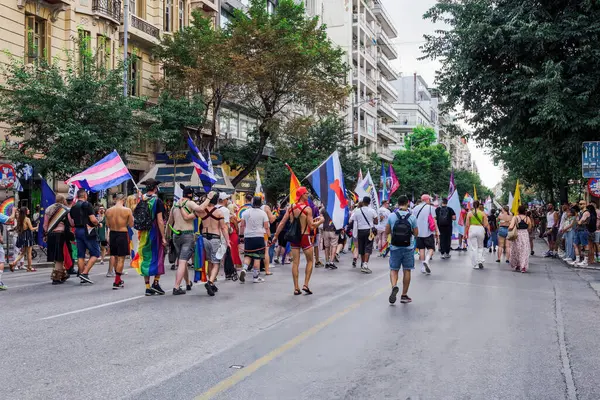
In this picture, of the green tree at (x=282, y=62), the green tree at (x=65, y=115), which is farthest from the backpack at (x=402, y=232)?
the green tree at (x=282, y=62)

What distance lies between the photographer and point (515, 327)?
8047 mm

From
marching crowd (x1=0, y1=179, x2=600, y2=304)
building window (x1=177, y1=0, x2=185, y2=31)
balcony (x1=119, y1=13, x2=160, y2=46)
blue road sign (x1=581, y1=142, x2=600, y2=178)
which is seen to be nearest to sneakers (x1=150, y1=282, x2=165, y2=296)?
marching crowd (x1=0, y1=179, x2=600, y2=304)

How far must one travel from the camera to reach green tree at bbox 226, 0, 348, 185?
27.9 meters

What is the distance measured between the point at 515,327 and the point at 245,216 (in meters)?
6.39

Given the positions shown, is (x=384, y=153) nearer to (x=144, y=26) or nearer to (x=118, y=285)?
(x=144, y=26)

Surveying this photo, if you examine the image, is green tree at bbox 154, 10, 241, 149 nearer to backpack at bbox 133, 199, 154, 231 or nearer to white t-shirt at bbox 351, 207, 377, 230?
white t-shirt at bbox 351, 207, 377, 230

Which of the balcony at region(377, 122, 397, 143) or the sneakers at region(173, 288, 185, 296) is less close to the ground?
the balcony at region(377, 122, 397, 143)

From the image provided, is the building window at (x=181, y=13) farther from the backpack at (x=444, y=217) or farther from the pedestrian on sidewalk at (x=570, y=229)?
the pedestrian on sidewalk at (x=570, y=229)

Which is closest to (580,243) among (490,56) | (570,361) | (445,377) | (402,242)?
(490,56)

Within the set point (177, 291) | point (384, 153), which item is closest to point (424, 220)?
point (177, 291)

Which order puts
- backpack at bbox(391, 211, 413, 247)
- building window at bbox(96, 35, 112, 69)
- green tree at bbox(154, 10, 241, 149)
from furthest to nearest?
green tree at bbox(154, 10, 241, 149) < building window at bbox(96, 35, 112, 69) < backpack at bbox(391, 211, 413, 247)

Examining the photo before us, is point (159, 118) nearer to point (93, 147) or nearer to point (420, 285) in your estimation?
point (93, 147)

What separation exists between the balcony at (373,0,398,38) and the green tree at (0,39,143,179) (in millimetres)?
54078

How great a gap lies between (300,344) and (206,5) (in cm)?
3354
